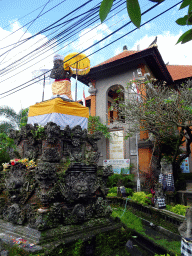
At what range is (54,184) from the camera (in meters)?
5.50

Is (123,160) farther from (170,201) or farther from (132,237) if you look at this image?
(132,237)

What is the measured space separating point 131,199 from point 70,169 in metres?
4.66

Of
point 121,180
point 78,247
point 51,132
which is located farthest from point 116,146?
point 78,247

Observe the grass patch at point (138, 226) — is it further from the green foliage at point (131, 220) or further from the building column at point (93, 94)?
the building column at point (93, 94)

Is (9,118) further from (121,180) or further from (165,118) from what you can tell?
(165,118)

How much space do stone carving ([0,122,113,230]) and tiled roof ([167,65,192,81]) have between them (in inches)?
549

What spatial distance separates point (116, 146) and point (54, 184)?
9.33 meters

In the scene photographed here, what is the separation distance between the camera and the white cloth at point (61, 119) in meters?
7.00

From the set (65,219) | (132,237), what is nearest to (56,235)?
(65,219)

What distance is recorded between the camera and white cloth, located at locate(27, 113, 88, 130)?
7.00m

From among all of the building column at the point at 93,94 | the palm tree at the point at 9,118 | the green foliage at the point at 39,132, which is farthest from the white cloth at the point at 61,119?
the palm tree at the point at 9,118

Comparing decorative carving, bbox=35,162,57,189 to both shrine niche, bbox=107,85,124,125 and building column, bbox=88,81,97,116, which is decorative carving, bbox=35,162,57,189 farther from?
building column, bbox=88,81,97,116

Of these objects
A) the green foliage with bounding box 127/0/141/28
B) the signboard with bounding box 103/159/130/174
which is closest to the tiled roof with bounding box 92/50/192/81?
the signboard with bounding box 103/159/130/174

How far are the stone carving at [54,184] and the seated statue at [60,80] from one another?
2105mm
